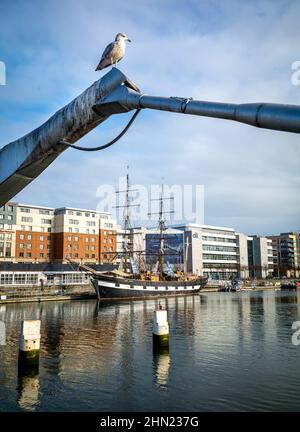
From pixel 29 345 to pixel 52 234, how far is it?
3481 inches

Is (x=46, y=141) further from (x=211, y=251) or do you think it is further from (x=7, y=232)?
(x=211, y=251)

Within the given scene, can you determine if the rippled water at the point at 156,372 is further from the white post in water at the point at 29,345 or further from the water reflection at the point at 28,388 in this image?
the white post in water at the point at 29,345

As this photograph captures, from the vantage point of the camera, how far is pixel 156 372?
17125mm

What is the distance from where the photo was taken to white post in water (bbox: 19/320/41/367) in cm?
1750

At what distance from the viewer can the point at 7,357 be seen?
20.4m

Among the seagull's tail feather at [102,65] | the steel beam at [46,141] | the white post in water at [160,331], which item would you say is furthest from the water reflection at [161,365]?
the seagull's tail feather at [102,65]

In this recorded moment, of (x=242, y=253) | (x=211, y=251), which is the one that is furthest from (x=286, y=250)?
(x=211, y=251)

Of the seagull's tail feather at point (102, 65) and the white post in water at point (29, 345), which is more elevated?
the seagull's tail feather at point (102, 65)

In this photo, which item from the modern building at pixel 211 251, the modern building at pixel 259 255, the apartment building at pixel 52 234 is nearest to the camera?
the apartment building at pixel 52 234

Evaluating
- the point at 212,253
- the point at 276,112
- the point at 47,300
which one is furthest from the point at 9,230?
the point at 276,112

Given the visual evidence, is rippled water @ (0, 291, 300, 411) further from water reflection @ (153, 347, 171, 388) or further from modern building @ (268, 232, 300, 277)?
modern building @ (268, 232, 300, 277)

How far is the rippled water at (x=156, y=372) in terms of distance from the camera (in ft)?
43.2

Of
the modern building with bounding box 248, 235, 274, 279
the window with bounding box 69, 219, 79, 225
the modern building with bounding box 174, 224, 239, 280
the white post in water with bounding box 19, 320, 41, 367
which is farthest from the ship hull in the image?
the modern building with bounding box 248, 235, 274, 279

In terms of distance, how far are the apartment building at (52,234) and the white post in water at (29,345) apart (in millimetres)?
79757
